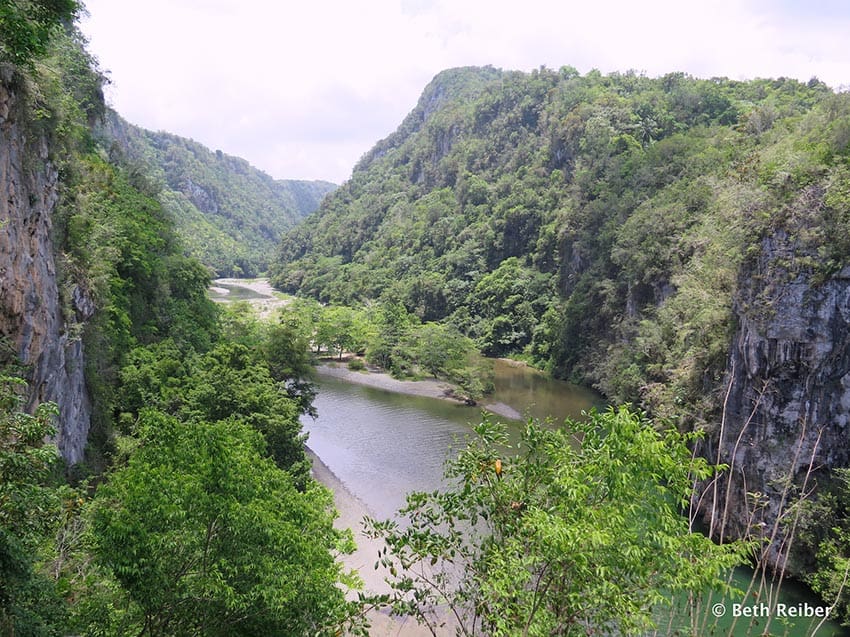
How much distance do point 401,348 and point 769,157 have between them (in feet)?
113

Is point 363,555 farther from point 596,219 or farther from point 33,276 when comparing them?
point 596,219

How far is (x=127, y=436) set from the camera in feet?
63.8

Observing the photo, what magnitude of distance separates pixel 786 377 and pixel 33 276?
2313cm

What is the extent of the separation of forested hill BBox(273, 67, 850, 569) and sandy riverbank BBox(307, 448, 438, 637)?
36.5ft

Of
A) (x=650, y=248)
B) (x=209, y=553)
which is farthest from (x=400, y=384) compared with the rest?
(x=209, y=553)

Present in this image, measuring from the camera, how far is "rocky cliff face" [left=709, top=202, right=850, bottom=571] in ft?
59.3

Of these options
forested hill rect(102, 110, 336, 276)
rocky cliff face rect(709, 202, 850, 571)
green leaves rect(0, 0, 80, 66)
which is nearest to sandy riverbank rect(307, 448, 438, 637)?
green leaves rect(0, 0, 80, 66)

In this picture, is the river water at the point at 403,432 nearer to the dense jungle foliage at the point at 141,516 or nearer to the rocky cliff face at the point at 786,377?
the rocky cliff face at the point at 786,377

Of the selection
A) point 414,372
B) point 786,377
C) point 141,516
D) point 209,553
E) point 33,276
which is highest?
point 33,276

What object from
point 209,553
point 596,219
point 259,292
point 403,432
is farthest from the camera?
point 259,292

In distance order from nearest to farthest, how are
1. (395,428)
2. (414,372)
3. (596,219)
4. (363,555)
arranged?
(363,555) → (395,428) → (414,372) → (596,219)

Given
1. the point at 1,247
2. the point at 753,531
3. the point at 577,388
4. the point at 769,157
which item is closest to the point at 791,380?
the point at 753,531

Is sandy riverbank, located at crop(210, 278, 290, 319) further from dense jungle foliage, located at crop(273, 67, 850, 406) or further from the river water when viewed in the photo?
the river water

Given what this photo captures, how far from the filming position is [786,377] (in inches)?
778
